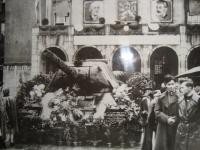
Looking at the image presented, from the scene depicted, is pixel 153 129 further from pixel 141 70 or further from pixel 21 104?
pixel 21 104

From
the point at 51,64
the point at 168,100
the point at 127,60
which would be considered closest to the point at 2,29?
the point at 51,64

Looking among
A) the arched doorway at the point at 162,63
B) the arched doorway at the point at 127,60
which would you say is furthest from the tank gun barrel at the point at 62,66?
the arched doorway at the point at 162,63

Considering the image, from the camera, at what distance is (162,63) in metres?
5.94

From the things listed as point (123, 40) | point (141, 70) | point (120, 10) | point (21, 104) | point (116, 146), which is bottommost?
point (116, 146)

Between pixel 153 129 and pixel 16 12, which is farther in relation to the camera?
pixel 16 12

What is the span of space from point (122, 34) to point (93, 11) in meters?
0.54

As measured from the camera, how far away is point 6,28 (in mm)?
6199

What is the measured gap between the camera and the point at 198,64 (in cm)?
586

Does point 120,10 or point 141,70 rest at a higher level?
point 120,10

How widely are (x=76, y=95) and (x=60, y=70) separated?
1.42ft

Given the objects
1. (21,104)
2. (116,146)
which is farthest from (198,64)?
(21,104)

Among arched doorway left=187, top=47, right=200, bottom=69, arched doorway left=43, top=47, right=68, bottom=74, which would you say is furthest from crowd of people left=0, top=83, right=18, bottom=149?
arched doorway left=187, top=47, right=200, bottom=69

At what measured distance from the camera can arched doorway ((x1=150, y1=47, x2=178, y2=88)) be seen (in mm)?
5902

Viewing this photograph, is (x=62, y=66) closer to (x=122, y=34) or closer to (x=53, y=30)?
(x=53, y=30)
